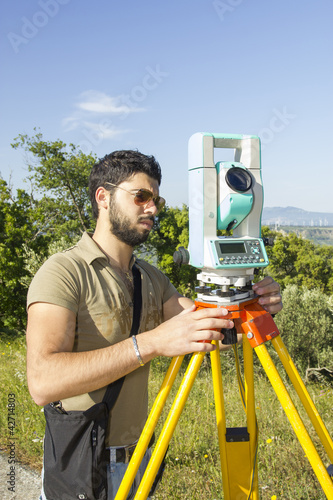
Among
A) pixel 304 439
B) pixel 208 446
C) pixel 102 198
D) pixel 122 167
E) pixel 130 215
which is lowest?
pixel 208 446

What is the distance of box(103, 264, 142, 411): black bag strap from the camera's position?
1697 mm

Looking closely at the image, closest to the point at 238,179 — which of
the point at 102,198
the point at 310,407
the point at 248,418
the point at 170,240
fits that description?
the point at 102,198

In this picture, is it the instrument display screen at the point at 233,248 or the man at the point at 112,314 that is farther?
the instrument display screen at the point at 233,248

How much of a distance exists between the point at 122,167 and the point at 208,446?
2.77 metres

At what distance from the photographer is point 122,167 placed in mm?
2006

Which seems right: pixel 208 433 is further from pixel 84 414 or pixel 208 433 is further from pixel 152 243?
pixel 152 243

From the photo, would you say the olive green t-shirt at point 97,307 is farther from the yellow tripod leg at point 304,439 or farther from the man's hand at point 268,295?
the yellow tripod leg at point 304,439

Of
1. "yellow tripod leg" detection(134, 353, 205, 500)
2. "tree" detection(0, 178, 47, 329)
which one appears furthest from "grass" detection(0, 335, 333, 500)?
"tree" detection(0, 178, 47, 329)

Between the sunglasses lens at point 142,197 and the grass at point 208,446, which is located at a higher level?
the sunglasses lens at point 142,197

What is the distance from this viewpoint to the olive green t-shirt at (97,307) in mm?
1594

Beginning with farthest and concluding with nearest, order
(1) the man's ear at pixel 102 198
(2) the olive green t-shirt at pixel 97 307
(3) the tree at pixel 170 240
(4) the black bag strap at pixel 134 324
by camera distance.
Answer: (3) the tree at pixel 170 240, (1) the man's ear at pixel 102 198, (4) the black bag strap at pixel 134 324, (2) the olive green t-shirt at pixel 97 307

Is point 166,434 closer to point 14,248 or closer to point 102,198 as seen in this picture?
point 102,198

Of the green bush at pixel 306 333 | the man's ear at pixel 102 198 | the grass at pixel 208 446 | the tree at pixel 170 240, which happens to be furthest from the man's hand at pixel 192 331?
the tree at pixel 170 240

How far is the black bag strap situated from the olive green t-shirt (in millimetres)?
32
